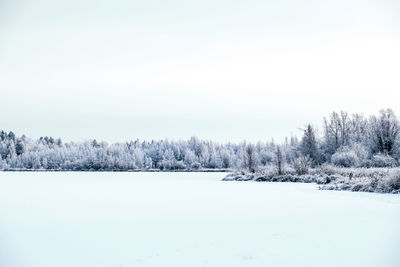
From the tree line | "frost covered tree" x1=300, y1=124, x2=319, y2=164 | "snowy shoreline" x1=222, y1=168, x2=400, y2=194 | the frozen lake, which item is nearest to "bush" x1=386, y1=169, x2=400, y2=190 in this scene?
"snowy shoreline" x1=222, y1=168, x2=400, y2=194

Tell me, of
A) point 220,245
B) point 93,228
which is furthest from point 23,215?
point 220,245

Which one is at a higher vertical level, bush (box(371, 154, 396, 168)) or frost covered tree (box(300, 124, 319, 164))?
frost covered tree (box(300, 124, 319, 164))

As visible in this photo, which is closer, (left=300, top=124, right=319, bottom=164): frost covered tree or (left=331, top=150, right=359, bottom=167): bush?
(left=331, top=150, right=359, bottom=167): bush

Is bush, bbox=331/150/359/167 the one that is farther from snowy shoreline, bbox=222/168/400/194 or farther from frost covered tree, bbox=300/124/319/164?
snowy shoreline, bbox=222/168/400/194

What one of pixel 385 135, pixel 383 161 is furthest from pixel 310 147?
pixel 383 161

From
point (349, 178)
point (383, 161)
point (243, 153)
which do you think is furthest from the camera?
point (243, 153)

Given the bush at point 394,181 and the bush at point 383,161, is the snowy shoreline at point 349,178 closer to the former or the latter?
the bush at point 394,181

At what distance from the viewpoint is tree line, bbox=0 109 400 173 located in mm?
45938

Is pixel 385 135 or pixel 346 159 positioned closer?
pixel 346 159

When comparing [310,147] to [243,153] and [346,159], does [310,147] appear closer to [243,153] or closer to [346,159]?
[346,159]

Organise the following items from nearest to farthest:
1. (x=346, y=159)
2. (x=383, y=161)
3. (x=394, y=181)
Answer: (x=394, y=181) < (x=383, y=161) < (x=346, y=159)

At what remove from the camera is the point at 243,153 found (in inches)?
2768

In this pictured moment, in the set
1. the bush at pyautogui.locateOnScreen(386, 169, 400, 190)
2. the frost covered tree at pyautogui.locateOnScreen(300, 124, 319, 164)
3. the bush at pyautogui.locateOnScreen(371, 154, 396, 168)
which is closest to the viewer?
the bush at pyautogui.locateOnScreen(386, 169, 400, 190)

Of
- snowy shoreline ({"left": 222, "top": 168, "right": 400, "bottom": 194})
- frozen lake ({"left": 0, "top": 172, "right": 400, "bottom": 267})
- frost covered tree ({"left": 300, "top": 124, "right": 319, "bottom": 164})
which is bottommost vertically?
frozen lake ({"left": 0, "top": 172, "right": 400, "bottom": 267})
